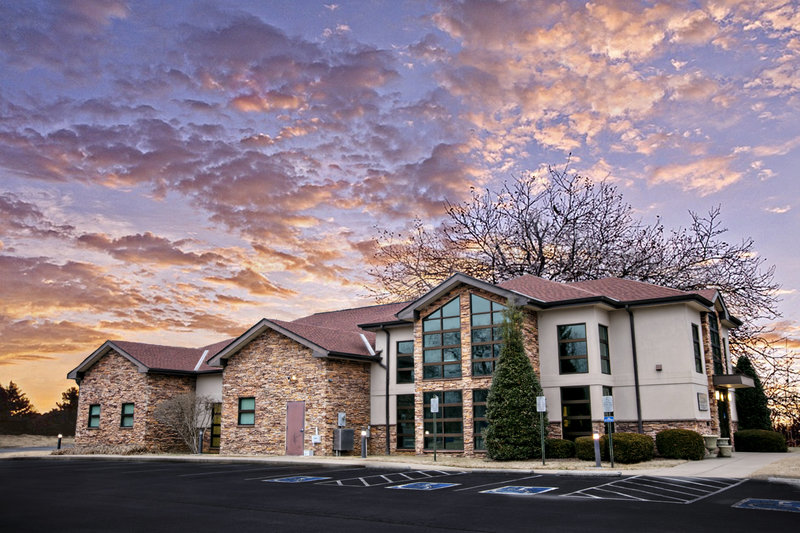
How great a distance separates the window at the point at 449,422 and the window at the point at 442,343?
82cm

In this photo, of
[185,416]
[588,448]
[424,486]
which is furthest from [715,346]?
[185,416]

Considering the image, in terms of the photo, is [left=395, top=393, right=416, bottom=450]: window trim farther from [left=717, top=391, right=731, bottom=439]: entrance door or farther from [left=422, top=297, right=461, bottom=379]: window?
[left=717, top=391, right=731, bottom=439]: entrance door

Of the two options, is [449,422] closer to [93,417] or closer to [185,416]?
[185,416]

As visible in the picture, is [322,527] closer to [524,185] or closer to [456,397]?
[456,397]

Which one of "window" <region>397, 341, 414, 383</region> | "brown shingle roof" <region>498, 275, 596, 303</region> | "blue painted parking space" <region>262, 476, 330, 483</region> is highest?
"brown shingle roof" <region>498, 275, 596, 303</region>

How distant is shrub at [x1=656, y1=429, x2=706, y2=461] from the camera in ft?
71.5

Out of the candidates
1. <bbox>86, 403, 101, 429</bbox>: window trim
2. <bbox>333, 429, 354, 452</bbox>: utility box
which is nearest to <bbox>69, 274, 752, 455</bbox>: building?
<bbox>333, 429, 354, 452</bbox>: utility box

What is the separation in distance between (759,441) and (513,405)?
12.2 meters

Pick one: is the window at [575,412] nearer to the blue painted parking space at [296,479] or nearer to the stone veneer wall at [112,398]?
the blue painted parking space at [296,479]

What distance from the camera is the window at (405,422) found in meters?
28.1

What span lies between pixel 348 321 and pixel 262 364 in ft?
22.9

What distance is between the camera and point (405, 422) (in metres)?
28.3

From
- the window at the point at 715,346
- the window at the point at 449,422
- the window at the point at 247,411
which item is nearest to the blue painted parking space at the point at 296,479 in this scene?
the window at the point at 449,422

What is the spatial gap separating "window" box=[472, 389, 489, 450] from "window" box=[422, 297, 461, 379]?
1180 mm
